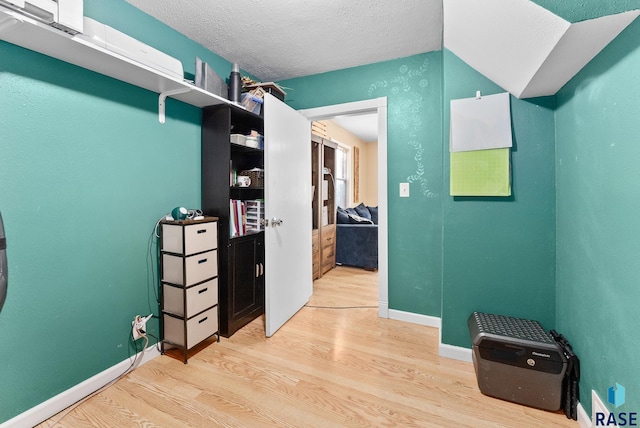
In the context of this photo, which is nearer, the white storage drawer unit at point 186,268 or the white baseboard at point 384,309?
the white storage drawer unit at point 186,268

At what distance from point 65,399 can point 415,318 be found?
2.32m

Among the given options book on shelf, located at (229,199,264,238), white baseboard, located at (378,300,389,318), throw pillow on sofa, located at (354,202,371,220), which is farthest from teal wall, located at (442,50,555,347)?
throw pillow on sofa, located at (354,202,371,220)

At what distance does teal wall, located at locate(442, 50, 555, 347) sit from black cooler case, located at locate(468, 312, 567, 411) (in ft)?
0.67

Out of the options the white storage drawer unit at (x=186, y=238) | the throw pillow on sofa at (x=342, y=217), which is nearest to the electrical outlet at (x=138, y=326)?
the white storage drawer unit at (x=186, y=238)

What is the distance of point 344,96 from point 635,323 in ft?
7.69

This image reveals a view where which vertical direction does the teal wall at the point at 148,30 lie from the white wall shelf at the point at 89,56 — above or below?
above

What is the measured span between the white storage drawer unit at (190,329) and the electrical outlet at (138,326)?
A: 0.13 metres

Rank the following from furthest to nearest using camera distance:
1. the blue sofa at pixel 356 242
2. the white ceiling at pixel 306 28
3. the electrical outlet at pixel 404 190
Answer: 1. the blue sofa at pixel 356 242
2. the electrical outlet at pixel 404 190
3. the white ceiling at pixel 306 28

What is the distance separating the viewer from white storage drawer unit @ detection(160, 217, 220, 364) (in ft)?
5.77

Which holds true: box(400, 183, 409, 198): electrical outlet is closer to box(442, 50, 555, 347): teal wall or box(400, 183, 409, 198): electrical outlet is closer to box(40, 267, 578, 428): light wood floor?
box(442, 50, 555, 347): teal wall

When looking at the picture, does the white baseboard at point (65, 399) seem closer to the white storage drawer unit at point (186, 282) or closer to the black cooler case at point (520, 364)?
the white storage drawer unit at point (186, 282)

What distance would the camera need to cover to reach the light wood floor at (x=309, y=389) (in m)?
1.33

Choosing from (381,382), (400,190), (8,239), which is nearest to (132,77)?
(8,239)

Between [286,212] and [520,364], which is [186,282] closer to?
[286,212]
